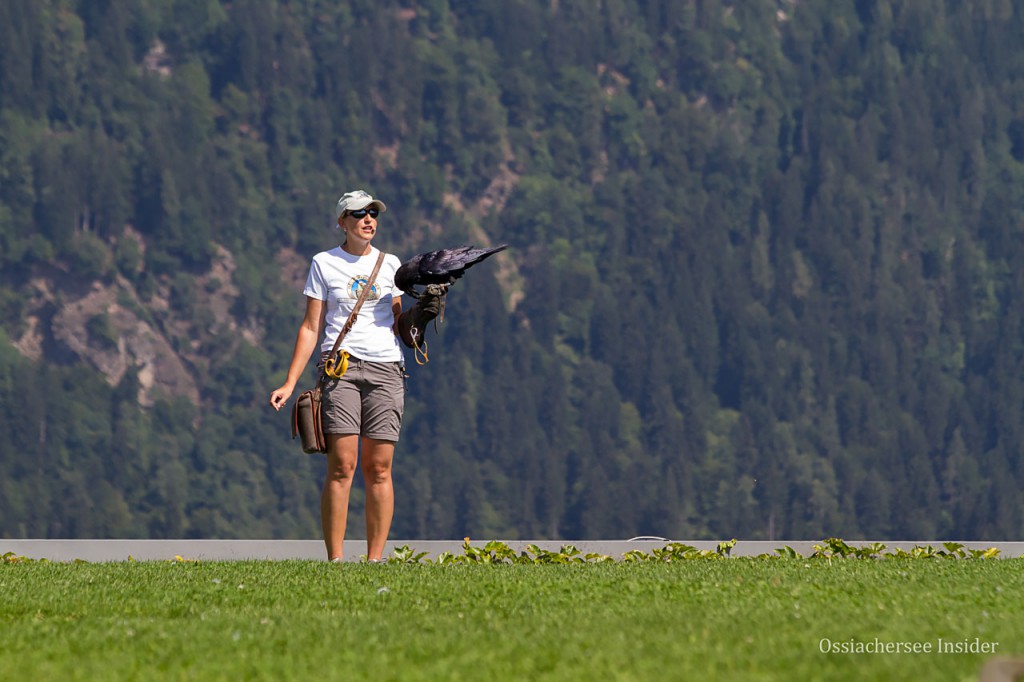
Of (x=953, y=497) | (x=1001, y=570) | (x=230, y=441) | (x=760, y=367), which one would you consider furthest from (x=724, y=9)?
(x=1001, y=570)

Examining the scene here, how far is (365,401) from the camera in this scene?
9508 millimetres

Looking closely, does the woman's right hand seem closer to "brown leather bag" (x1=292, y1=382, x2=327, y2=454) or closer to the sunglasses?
"brown leather bag" (x1=292, y1=382, x2=327, y2=454)

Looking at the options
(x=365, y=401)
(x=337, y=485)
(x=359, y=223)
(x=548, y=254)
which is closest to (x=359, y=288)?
(x=359, y=223)

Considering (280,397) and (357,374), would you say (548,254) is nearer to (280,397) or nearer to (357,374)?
(357,374)

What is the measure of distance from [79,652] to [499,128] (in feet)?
338

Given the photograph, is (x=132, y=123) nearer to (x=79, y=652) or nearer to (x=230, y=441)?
(x=230, y=441)

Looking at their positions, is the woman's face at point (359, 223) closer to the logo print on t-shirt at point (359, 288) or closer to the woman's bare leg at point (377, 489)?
the logo print on t-shirt at point (359, 288)

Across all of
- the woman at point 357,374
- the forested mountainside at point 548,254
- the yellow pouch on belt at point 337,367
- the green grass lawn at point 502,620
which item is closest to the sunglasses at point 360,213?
the woman at point 357,374

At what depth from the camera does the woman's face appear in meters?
9.66

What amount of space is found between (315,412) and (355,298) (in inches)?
25.5

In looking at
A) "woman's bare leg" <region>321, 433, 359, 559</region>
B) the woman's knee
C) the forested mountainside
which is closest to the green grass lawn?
"woman's bare leg" <region>321, 433, 359, 559</region>

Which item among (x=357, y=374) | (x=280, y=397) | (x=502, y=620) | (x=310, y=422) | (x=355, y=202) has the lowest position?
(x=502, y=620)

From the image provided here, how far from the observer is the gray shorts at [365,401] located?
9.37 m

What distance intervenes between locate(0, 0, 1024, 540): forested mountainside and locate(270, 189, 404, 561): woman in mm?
76861
